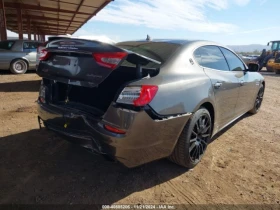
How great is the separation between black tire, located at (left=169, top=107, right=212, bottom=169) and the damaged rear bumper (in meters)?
0.15

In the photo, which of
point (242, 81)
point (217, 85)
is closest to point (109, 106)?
point (217, 85)

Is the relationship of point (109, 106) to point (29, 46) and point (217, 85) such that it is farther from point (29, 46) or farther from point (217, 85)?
point (29, 46)

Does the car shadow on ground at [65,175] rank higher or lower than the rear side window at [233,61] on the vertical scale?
lower

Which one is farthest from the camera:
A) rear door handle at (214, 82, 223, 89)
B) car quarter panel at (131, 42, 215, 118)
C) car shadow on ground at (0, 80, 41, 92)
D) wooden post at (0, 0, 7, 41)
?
wooden post at (0, 0, 7, 41)

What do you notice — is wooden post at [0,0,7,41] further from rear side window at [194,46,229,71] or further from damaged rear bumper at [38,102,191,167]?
rear side window at [194,46,229,71]

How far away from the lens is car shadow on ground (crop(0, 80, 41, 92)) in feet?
22.5

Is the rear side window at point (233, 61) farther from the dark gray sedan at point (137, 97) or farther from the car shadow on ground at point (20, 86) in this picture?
the car shadow on ground at point (20, 86)

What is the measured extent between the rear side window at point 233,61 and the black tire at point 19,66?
8.72m

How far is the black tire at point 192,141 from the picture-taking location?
258 centimetres

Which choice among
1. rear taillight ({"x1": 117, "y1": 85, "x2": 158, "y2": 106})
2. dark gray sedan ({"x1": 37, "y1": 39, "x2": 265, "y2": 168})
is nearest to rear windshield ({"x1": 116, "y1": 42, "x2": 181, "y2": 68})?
dark gray sedan ({"x1": 37, "y1": 39, "x2": 265, "y2": 168})

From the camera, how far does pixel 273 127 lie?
450 centimetres

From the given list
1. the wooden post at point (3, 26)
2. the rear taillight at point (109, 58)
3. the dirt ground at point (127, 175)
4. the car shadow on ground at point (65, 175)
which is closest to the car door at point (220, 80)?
the dirt ground at point (127, 175)

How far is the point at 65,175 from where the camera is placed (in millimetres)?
2604

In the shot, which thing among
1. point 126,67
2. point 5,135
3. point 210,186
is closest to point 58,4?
point 5,135
